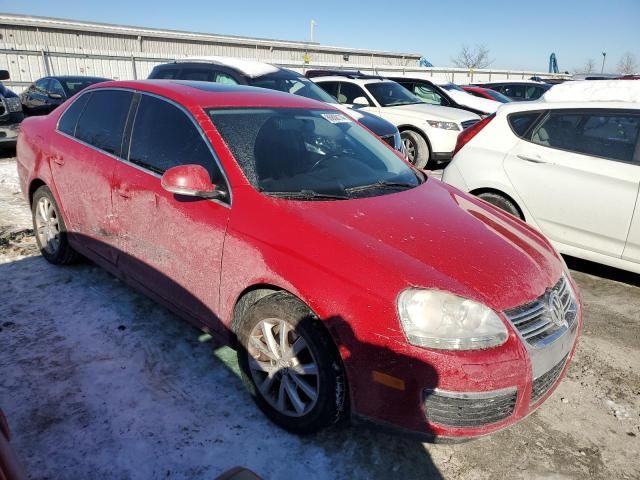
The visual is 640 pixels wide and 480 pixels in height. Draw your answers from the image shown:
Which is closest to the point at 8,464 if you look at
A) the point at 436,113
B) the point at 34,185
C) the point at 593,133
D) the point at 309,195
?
the point at 309,195

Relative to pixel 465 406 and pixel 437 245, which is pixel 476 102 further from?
pixel 465 406

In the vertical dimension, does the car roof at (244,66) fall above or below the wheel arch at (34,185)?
above

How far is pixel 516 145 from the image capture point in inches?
188

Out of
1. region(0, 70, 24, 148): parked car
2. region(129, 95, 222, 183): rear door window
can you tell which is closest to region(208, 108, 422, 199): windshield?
region(129, 95, 222, 183): rear door window

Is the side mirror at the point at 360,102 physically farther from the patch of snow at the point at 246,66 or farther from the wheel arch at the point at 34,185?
the wheel arch at the point at 34,185

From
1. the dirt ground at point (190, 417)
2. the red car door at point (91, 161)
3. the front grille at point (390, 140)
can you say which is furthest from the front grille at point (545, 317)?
the front grille at point (390, 140)

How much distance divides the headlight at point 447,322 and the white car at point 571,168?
2.73m

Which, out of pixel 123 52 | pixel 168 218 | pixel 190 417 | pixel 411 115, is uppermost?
pixel 123 52

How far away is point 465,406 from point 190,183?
172cm

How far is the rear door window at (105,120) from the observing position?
3.48 meters

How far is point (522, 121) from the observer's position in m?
4.82

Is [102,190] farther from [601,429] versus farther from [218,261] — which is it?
[601,429]

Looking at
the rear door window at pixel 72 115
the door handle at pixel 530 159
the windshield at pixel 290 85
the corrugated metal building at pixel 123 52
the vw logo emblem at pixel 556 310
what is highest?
the corrugated metal building at pixel 123 52

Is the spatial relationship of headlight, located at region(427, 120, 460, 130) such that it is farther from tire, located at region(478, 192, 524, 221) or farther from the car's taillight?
tire, located at region(478, 192, 524, 221)
